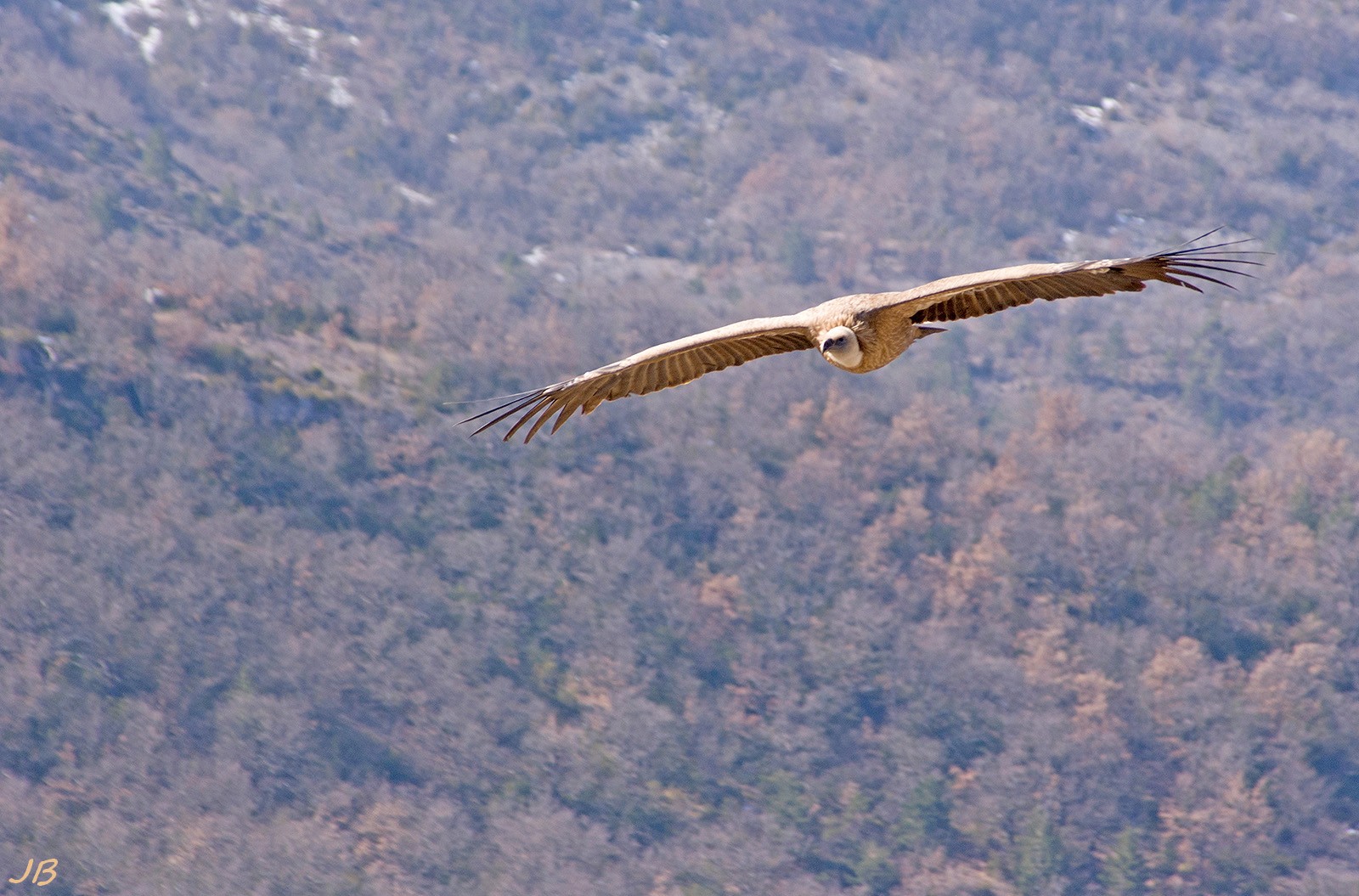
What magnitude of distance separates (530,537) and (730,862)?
748 inches

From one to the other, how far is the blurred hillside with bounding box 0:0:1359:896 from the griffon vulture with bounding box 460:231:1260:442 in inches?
2044

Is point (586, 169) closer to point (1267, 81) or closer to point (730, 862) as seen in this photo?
point (1267, 81)

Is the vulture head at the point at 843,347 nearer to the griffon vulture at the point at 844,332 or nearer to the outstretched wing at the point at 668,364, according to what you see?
the griffon vulture at the point at 844,332

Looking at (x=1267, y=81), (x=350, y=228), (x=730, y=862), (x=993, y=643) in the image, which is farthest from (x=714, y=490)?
(x=1267, y=81)

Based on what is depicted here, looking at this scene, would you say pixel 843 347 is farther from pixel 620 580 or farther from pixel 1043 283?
pixel 620 580

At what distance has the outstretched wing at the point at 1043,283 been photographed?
28.5 feet

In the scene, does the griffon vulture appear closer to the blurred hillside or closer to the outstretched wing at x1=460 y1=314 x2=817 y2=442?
the outstretched wing at x1=460 y1=314 x2=817 y2=442

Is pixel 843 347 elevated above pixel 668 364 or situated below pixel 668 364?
above

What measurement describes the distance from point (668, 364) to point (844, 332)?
1282mm

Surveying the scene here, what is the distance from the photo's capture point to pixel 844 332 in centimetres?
973
